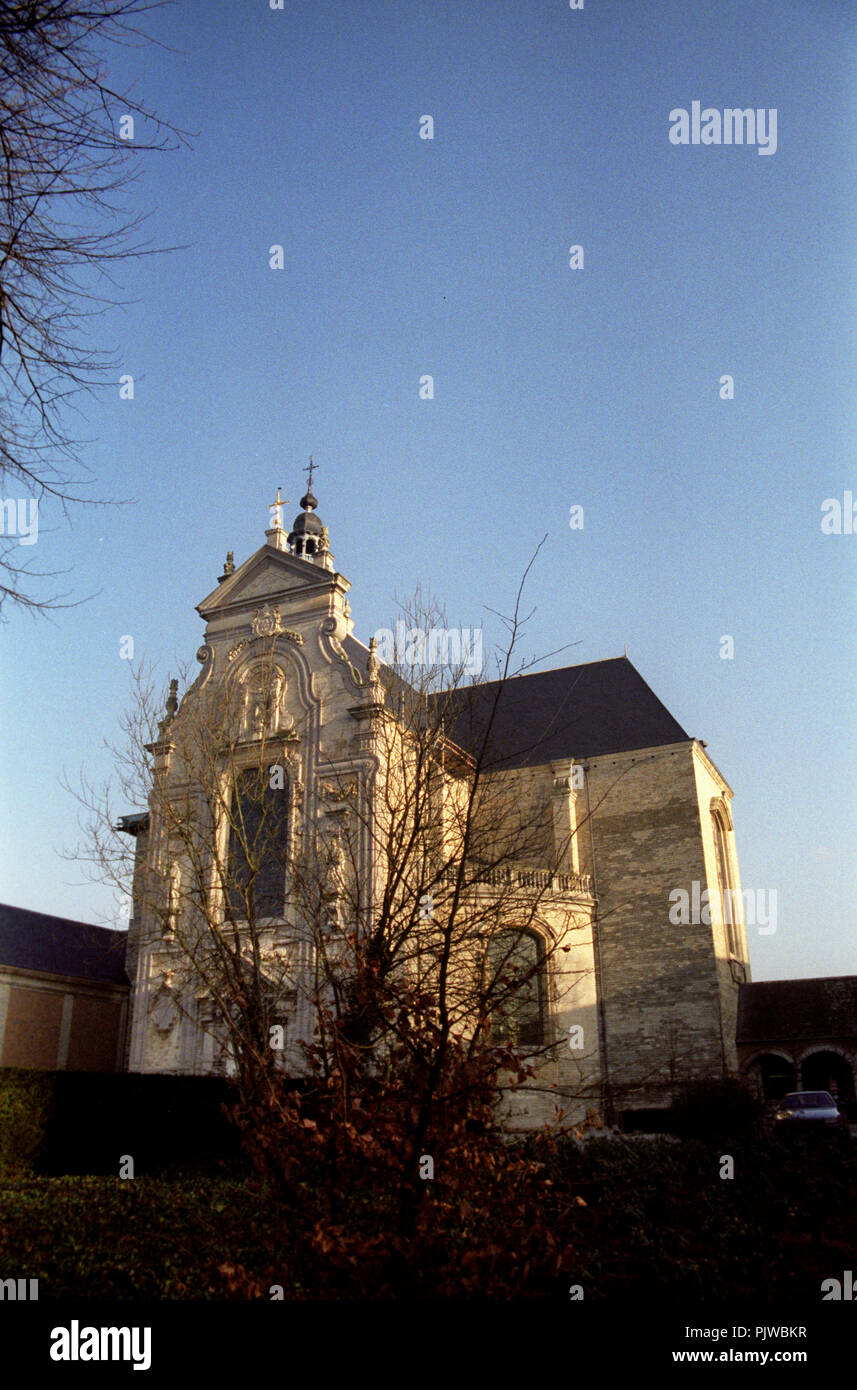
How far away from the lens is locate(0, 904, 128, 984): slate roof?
24328 mm

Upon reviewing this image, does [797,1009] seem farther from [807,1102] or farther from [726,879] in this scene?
[807,1102]

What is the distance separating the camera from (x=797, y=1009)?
2555 centimetres

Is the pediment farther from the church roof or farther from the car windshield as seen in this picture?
the car windshield

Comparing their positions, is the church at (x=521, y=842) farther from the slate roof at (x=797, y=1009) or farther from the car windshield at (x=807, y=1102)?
the car windshield at (x=807, y=1102)

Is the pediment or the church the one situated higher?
the pediment

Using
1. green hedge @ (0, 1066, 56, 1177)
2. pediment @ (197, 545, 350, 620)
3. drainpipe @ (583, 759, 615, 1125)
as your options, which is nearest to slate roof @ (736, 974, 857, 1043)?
drainpipe @ (583, 759, 615, 1125)

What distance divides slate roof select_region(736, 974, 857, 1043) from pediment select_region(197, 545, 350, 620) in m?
14.7

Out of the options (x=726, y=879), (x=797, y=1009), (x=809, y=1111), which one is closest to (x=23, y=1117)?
(x=809, y=1111)

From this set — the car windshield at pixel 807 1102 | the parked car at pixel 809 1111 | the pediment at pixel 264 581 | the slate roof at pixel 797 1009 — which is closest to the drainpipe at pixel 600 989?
the slate roof at pixel 797 1009

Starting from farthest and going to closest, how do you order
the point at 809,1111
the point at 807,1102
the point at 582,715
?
the point at 582,715 < the point at 807,1102 < the point at 809,1111

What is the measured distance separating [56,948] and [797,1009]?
730 inches
